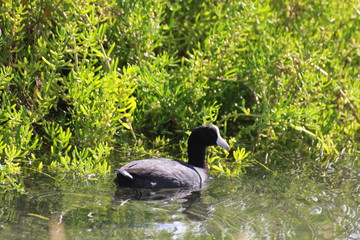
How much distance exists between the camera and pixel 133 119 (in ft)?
23.1

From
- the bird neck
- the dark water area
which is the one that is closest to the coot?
the bird neck

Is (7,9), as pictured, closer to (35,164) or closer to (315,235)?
(35,164)

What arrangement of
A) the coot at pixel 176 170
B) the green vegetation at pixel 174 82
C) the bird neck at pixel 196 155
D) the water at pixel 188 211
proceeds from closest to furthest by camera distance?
the water at pixel 188 211, the coot at pixel 176 170, the green vegetation at pixel 174 82, the bird neck at pixel 196 155

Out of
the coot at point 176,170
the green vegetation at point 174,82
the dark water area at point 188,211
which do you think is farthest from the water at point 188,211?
the green vegetation at point 174,82

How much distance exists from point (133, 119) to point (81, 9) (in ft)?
4.53

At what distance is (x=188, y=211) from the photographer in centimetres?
533

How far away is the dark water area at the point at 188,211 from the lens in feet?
15.6

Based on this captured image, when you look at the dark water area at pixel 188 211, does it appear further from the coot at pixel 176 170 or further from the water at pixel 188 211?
the coot at pixel 176 170

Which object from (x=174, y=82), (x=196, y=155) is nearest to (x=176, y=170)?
(x=196, y=155)

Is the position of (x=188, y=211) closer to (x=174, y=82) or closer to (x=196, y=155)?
(x=196, y=155)

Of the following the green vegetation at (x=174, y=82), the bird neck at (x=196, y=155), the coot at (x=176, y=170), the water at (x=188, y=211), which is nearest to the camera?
the water at (x=188, y=211)

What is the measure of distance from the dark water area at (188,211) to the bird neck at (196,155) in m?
0.38

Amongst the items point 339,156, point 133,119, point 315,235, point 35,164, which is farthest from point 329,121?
point 35,164

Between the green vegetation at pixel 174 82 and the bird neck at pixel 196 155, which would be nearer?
the green vegetation at pixel 174 82
